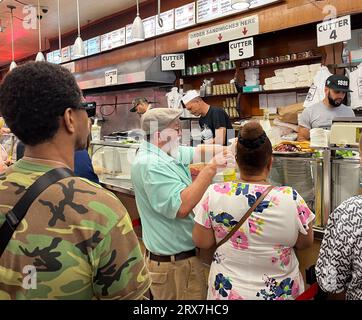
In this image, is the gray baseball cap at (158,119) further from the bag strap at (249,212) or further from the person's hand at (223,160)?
the bag strap at (249,212)

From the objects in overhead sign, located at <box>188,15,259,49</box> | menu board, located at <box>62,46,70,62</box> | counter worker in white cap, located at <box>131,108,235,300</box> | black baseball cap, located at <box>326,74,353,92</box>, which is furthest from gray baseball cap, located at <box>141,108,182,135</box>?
menu board, located at <box>62,46,70,62</box>

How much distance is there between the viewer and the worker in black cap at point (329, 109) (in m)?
3.85

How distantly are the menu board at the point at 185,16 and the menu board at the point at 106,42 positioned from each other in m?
2.14

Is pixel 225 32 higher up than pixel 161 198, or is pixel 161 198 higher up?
pixel 225 32

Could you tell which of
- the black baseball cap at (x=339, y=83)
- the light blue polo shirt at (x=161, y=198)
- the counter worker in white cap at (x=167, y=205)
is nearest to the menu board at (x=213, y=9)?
the black baseball cap at (x=339, y=83)

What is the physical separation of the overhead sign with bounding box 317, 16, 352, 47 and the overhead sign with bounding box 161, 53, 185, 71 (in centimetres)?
266

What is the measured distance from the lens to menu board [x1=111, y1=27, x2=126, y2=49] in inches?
291

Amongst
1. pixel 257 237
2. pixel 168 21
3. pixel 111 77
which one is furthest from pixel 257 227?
pixel 111 77

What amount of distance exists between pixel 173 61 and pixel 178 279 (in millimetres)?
4967

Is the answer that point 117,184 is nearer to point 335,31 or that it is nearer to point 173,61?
point 335,31

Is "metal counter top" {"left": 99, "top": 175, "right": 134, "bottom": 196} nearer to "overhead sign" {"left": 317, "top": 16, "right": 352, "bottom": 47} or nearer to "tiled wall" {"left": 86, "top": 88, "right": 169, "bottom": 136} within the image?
"overhead sign" {"left": 317, "top": 16, "right": 352, "bottom": 47}

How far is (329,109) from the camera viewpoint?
13.1 feet

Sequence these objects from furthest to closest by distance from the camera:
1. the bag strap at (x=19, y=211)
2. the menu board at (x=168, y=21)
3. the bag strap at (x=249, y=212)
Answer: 1. the menu board at (x=168, y=21)
2. the bag strap at (x=249, y=212)
3. the bag strap at (x=19, y=211)
